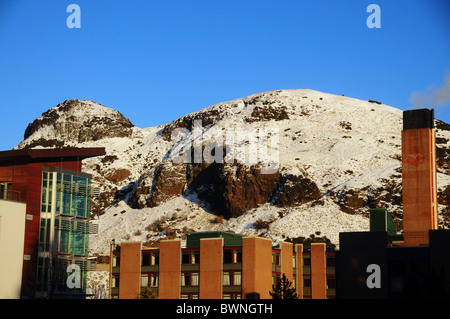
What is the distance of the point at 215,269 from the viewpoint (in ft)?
266

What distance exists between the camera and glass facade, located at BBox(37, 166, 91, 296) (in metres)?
58.5

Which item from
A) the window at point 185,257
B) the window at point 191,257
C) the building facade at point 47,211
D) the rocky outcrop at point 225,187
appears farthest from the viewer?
the rocky outcrop at point 225,187

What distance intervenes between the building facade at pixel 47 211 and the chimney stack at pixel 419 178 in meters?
35.5

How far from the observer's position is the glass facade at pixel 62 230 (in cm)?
5853

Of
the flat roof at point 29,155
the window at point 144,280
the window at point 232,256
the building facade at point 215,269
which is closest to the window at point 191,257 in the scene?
the building facade at point 215,269

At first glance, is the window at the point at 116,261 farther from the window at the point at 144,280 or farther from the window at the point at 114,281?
the window at the point at 144,280

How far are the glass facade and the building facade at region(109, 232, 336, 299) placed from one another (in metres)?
20.3

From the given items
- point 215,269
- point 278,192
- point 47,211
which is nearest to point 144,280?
point 215,269

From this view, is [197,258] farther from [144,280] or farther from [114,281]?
[114,281]

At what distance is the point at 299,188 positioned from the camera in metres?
163

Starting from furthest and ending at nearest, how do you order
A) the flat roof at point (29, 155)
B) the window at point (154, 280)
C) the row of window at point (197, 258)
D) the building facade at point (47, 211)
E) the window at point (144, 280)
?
1. the window at point (144, 280)
2. the window at point (154, 280)
3. the row of window at point (197, 258)
4. the flat roof at point (29, 155)
5. the building facade at point (47, 211)

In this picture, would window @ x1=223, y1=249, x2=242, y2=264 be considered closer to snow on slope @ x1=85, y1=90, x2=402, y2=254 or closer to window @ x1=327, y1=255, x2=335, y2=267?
window @ x1=327, y1=255, x2=335, y2=267

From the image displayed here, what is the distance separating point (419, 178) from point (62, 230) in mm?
39336
